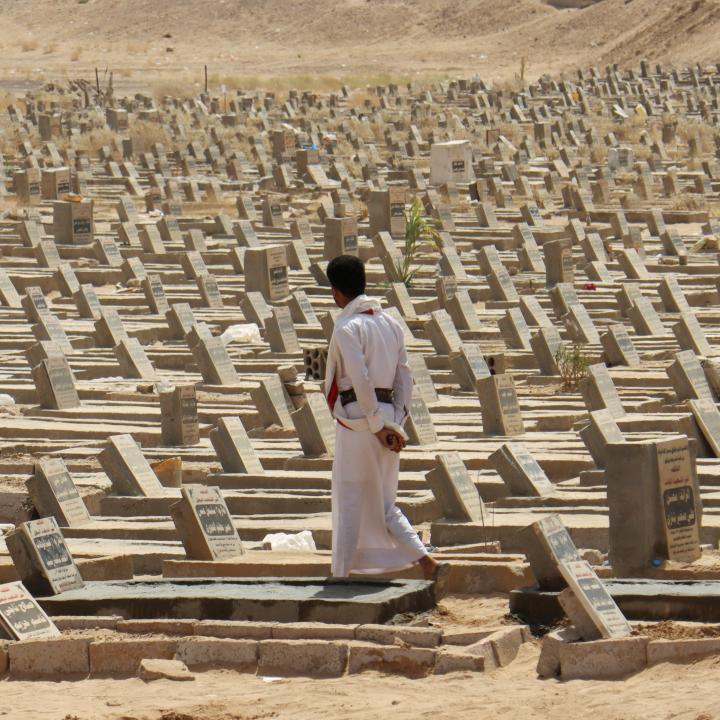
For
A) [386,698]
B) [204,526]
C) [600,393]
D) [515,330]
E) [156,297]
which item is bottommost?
[386,698]

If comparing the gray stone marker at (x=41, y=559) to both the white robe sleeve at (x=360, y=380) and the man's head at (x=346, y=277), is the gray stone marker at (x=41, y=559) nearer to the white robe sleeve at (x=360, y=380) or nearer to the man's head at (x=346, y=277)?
the white robe sleeve at (x=360, y=380)

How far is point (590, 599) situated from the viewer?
814 centimetres

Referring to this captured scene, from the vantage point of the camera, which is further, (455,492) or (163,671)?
(455,492)

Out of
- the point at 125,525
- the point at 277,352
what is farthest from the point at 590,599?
the point at 277,352

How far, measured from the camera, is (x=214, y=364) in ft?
52.2

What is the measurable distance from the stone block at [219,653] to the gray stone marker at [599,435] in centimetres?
408

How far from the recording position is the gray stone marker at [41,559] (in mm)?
9125

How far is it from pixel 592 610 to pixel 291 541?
279 centimetres

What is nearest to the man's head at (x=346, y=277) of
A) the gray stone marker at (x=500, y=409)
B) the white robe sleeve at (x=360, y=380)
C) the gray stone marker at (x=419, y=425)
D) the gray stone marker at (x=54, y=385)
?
the white robe sleeve at (x=360, y=380)

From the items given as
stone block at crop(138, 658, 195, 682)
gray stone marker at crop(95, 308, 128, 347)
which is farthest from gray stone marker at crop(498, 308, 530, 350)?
stone block at crop(138, 658, 195, 682)

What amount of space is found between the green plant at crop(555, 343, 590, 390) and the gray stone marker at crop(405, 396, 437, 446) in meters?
2.43

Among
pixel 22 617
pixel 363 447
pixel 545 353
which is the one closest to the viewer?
pixel 22 617

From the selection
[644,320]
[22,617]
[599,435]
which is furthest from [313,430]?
[644,320]

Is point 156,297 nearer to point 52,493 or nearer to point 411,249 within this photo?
point 411,249
